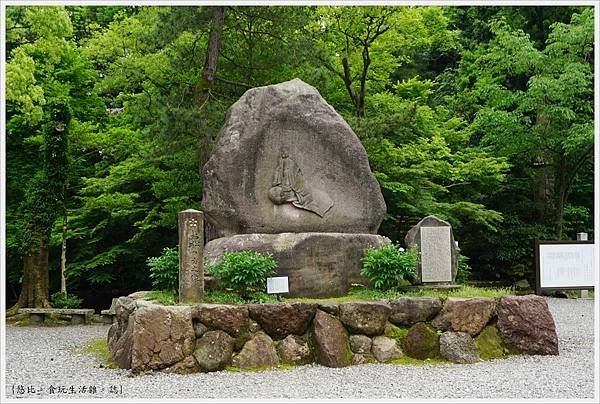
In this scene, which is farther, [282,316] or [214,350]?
[282,316]

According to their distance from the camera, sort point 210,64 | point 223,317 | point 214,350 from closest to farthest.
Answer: point 214,350
point 223,317
point 210,64

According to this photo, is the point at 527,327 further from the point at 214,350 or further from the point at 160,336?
the point at 160,336

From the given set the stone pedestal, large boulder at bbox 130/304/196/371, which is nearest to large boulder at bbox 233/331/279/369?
large boulder at bbox 130/304/196/371

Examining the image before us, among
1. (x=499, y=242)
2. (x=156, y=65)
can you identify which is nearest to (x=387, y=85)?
(x=499, y=242)

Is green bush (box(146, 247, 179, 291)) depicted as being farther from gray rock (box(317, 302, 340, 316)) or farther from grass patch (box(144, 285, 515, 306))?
gray rock (box(317, 302, 340, 316))

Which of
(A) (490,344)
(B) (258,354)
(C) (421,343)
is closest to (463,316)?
(A) (490,344)

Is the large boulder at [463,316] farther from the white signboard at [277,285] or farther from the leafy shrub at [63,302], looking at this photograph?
the leafy shrub at [63,302]

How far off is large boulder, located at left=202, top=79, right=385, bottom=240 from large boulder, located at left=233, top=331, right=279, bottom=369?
75.3 inches

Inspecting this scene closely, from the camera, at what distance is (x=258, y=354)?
824 cm

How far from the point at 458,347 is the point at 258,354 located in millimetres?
2547

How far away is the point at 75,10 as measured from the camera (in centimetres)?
1936

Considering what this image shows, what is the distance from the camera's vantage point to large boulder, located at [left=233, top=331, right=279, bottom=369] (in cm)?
816

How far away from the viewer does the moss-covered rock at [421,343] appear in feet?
28.1

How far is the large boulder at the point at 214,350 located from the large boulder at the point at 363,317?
4.88 ft
